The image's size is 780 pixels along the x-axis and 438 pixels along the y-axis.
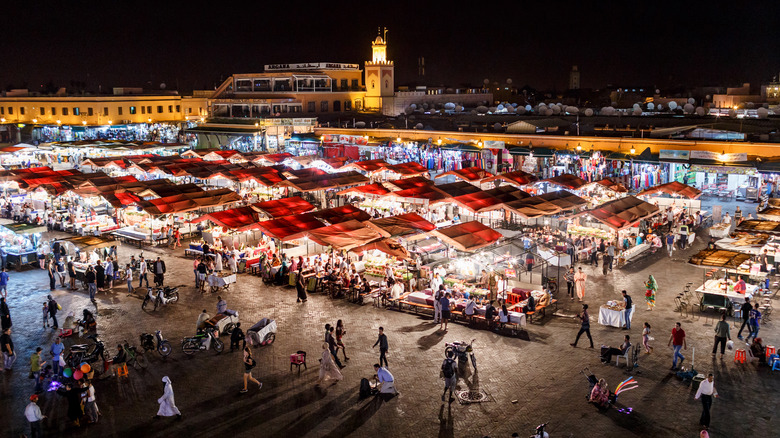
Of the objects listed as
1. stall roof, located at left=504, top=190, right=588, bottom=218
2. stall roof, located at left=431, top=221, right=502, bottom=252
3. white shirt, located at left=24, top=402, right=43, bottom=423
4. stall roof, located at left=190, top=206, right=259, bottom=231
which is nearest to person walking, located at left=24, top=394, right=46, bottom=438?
white shirt, located at left=24, top=402, right=43, bottom=423

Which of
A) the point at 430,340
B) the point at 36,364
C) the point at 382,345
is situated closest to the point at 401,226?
the point at 430,340

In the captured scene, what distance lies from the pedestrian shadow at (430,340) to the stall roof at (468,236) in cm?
389

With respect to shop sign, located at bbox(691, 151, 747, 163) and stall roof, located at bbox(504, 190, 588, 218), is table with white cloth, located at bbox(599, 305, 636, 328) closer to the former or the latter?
stall roof, located at bbox(504, 190, 588, 218)

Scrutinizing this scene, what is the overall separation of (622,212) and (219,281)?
45.4ft

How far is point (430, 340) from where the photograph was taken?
51.4 feet

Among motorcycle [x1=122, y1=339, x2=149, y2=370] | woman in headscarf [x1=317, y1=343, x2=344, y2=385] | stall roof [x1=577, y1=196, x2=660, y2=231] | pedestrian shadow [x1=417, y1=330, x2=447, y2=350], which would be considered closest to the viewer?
woman in headscarf [x1=317, y1=343, x2=344, y2=385]

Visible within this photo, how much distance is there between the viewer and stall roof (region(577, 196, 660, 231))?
22.4 metres

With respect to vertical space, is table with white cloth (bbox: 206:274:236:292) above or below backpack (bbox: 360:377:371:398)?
above

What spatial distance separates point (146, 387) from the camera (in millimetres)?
13336

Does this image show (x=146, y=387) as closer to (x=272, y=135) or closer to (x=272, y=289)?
(x=272, y=289)

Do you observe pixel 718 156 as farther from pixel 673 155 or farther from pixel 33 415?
pixel 33 415

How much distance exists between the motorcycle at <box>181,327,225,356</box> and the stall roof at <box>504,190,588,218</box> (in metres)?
13.1

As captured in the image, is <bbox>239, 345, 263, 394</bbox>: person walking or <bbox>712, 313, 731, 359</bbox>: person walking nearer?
<bbox>239, 345, 263, 394</bbox>: person walking

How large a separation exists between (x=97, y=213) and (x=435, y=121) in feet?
108
